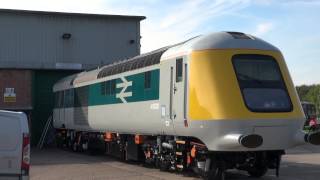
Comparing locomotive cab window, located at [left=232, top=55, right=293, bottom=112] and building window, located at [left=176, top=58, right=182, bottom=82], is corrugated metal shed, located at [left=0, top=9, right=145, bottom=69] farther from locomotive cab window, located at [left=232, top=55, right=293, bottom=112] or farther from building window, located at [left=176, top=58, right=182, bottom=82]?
locomotive cab window, located at [left=232, top=55, right=293, bottom=112]

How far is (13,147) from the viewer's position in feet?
31.7

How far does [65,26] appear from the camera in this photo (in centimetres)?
3328

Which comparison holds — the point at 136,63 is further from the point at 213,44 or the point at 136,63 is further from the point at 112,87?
the point at 213,44

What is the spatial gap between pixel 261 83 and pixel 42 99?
2176 cm

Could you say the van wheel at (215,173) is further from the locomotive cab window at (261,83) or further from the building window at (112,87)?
the building window at (112,87)

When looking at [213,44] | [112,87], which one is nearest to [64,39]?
[112,87]

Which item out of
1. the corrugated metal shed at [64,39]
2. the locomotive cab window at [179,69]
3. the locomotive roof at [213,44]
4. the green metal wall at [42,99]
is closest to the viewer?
the locomotive roof at [213,44]

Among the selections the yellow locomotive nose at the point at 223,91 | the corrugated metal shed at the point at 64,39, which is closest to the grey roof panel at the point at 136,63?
the yellow locomotive nose at the point at 223,91

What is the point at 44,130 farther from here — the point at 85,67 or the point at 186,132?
the point at 186,132

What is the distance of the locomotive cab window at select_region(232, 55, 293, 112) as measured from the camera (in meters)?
14.1

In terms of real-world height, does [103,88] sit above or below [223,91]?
above

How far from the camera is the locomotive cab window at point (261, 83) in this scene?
14.1 m

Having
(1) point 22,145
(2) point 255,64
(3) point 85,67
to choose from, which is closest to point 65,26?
(3) point 85,67

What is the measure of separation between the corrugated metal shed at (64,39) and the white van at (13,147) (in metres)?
23.0
